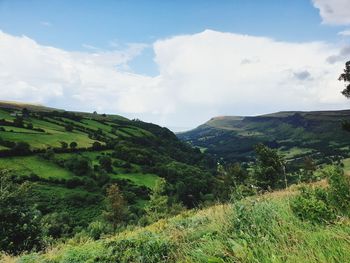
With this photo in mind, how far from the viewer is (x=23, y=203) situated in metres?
25.1

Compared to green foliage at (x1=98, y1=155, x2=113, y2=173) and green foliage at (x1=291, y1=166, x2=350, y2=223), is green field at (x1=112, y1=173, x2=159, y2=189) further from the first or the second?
green foliage at (x1=291, y1=166, x2=350, y2=223)

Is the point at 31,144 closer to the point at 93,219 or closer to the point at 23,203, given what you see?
the point at 93,219

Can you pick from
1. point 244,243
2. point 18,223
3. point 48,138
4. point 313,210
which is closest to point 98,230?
point 18,223

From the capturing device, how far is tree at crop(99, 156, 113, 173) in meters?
153

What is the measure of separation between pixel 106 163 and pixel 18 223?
133645 mm

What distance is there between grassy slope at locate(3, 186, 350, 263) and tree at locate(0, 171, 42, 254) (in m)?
12.0

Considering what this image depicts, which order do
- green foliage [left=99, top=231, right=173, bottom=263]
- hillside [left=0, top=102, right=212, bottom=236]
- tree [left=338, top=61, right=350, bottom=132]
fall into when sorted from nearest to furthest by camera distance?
green foliage [left=99, top=231, right=173, bottom=263] → tree [left=338, top=61, right=350, bottom=132] → hillside [left=0, top=102, right=212, bottom=236]


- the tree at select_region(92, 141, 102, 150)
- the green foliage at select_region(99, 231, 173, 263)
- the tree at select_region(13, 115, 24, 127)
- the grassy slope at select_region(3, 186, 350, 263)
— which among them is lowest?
the tree at select_region(92, 141, 102, 150)

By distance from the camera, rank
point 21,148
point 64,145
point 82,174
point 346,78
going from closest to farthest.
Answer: point 346,78 < point 21,148 < point 82,174 < point 64,145

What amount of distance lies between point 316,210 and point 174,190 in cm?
14282

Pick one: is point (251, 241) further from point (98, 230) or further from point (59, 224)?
point (59, 224)

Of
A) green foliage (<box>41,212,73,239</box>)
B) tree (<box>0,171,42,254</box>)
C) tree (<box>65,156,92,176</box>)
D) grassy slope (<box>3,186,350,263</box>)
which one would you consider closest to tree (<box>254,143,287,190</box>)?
green foliage (<box>41,212,73,239</box>)

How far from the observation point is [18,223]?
74.9ft

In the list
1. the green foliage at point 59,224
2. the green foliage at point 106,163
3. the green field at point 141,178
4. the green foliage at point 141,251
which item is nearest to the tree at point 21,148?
the green foliage at point 106,163
